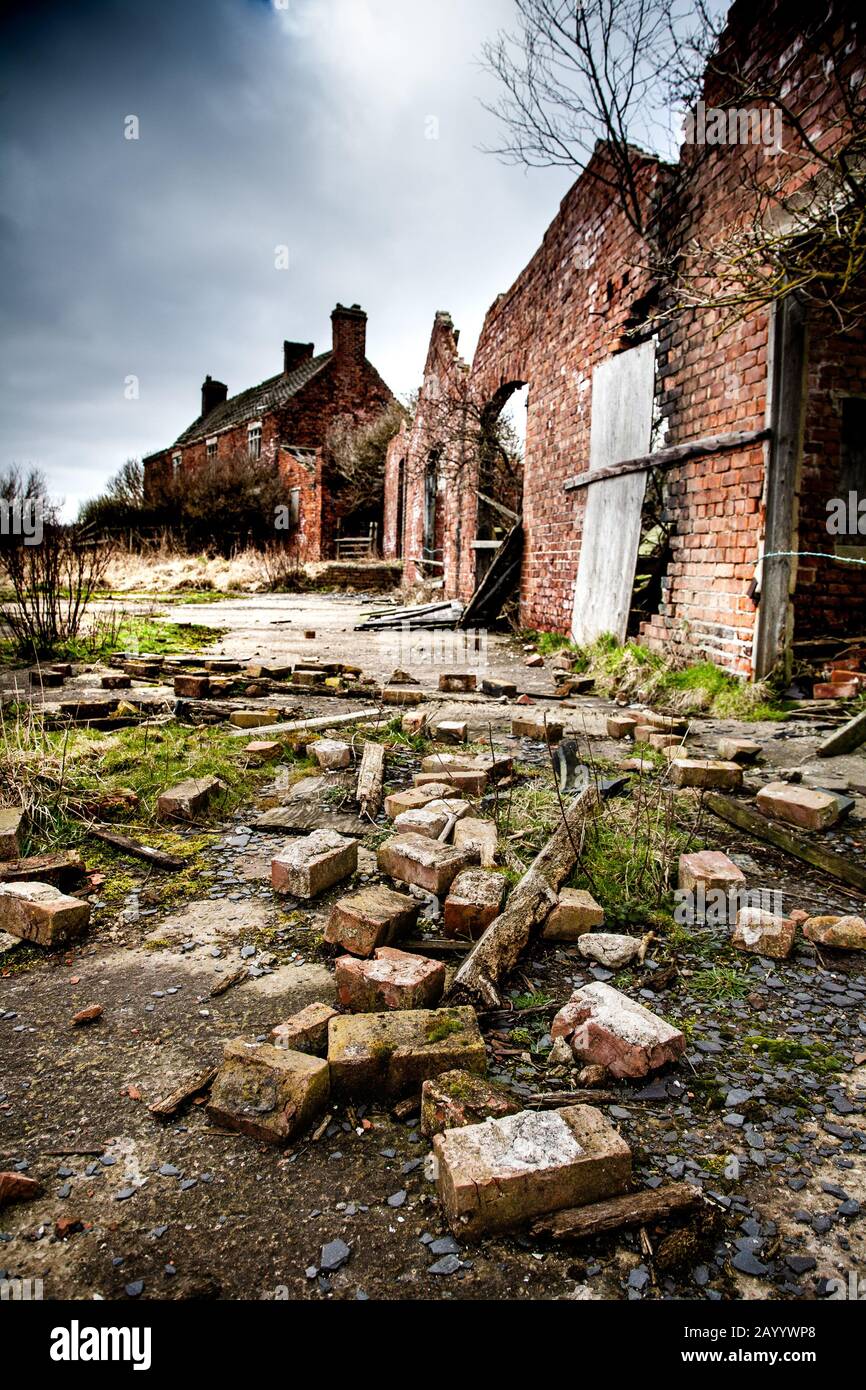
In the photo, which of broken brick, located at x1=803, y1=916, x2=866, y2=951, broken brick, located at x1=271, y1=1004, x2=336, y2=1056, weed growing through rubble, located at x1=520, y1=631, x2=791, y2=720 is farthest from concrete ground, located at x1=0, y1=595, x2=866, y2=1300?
weed growing through rubble, located at x1=520, y1=631, x2=791, y2=720

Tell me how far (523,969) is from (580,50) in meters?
7.14

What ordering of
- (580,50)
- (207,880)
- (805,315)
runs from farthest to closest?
1. (580,50)
2. (805,315)
3. (207,880)

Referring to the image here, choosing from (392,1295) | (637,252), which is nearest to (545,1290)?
(392,1295)

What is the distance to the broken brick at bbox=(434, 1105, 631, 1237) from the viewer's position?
111 cm

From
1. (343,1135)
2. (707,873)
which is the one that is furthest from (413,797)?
(343,1135)

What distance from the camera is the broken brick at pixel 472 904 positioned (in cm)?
198

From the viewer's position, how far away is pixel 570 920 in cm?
201

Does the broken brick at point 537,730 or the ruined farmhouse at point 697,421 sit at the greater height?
the ruined farmhouse at point 697,421

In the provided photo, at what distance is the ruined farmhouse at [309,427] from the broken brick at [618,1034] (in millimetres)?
19463

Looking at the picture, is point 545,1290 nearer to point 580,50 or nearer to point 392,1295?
point 392,1295

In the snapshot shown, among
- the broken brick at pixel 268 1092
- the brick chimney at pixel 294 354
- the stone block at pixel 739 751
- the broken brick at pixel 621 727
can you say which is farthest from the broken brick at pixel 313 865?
the brick chimney at pixel 294 354

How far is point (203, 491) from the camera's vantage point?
21.4 m

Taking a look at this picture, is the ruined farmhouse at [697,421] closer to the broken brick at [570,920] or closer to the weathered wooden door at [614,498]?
the weathered wooden door at [614,498]

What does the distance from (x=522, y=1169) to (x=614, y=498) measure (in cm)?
627
